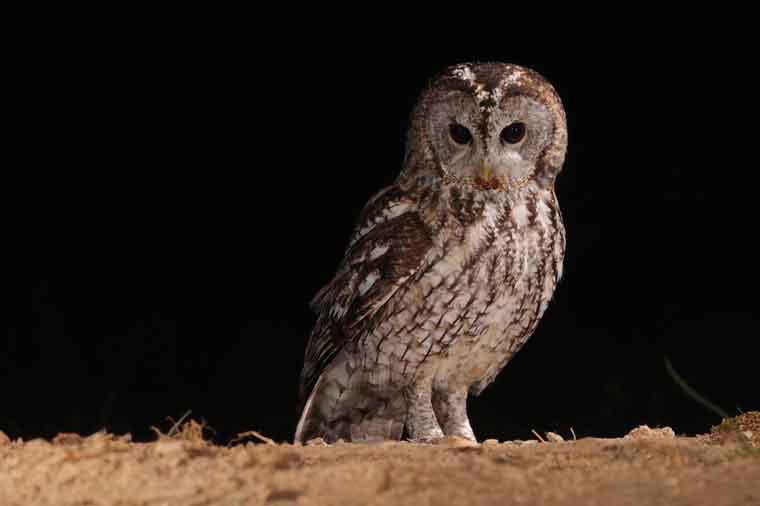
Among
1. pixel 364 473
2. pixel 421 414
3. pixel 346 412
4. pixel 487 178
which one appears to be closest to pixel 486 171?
pixel 487 178

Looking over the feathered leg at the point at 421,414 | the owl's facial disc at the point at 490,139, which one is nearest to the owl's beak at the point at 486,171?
the owl's facial disc at the point at 490,139

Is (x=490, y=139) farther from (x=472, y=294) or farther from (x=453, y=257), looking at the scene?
(x=472, y=294)

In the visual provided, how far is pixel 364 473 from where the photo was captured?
2582mm

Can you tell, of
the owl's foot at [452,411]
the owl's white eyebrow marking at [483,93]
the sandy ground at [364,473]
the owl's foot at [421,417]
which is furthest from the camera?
the owl's foot at [452,411]

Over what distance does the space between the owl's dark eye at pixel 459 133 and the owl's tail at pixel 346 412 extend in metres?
0.84

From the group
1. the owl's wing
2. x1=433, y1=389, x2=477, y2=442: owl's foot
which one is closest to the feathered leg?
x1=433, y1=389, x2=477, y2=442: owl's foot

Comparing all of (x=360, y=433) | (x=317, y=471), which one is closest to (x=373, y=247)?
(x=360, y=433)

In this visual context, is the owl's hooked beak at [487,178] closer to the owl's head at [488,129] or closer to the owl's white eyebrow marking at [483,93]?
the owl's head at [488,129]

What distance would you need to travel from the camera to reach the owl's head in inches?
147

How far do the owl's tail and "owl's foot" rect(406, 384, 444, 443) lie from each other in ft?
0.45

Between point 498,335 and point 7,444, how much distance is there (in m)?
1.55

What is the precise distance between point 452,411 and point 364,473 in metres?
1.48

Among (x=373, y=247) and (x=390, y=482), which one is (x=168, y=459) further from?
(x=373, y=247)

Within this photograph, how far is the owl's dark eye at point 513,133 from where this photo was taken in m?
3.80
